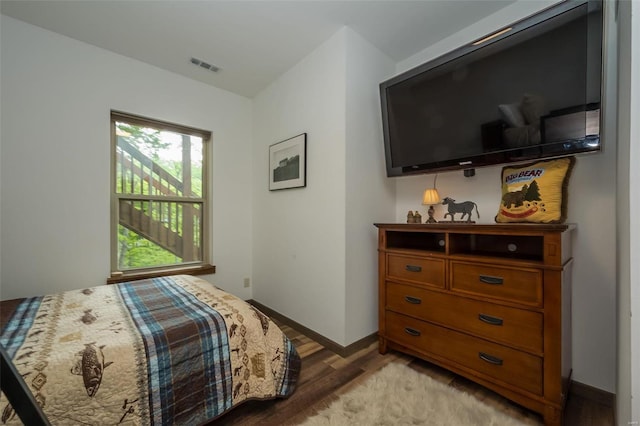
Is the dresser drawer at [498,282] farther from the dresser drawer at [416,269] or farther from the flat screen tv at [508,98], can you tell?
the flat screen tv at [508,98]

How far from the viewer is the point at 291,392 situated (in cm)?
156

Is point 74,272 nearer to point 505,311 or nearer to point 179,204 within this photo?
point 179,204

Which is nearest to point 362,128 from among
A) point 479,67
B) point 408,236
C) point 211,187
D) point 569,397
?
point 479,67

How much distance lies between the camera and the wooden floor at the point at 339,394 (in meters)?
1.37

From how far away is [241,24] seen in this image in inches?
79.4

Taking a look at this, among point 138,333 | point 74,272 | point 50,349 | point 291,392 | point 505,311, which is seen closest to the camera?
point 50,349

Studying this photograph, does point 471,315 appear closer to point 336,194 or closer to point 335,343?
point 335,343

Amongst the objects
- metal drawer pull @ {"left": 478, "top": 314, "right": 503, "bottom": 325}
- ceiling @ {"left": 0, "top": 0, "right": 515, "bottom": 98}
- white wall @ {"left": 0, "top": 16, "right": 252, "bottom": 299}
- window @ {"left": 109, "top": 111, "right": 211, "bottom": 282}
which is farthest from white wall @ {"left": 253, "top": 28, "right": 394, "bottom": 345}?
white wall @ {"left": 0, "top": 16, "right": 252, "bottom": 299}

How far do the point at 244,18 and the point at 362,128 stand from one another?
125 centimetres

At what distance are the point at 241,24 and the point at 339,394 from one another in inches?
110

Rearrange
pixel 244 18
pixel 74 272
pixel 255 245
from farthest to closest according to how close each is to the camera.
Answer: pixel 255 245, pixel 74 272, pixel 244 18

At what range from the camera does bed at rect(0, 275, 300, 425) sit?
0.97 meters

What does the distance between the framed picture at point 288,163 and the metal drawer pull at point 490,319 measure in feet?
5.46

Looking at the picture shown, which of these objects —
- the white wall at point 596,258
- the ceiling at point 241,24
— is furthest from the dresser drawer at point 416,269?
the ceiling at point 241,24
